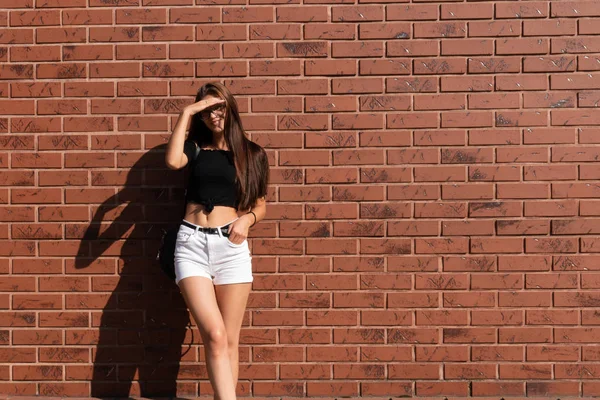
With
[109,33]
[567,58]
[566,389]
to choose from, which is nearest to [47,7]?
[109,33]

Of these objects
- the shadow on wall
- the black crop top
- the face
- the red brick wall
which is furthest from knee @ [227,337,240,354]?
the face

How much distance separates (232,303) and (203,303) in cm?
20

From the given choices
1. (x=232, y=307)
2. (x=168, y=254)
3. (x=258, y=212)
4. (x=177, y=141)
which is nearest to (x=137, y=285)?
(x=168, y=254)

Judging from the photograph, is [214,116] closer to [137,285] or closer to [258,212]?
[258,212]

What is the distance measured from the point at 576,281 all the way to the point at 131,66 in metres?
3.04

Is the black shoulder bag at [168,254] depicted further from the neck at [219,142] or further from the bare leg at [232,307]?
the bare leg at [232,307]

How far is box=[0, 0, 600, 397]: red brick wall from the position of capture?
4.97 metres

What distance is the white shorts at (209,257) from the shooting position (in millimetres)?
4418

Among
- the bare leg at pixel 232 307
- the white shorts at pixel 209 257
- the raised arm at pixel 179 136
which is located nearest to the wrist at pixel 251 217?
the white shorts at pixel 209 257

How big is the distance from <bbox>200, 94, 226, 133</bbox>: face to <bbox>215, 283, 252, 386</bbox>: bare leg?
0.90 meters

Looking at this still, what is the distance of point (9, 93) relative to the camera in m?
5.08

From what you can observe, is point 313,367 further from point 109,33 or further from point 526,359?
point 109,33

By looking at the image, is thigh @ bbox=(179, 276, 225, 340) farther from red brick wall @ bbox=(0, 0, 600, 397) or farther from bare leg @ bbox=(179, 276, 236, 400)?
red brick wall @ bbox=(0, 0, 600, 397)

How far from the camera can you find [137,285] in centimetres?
509
